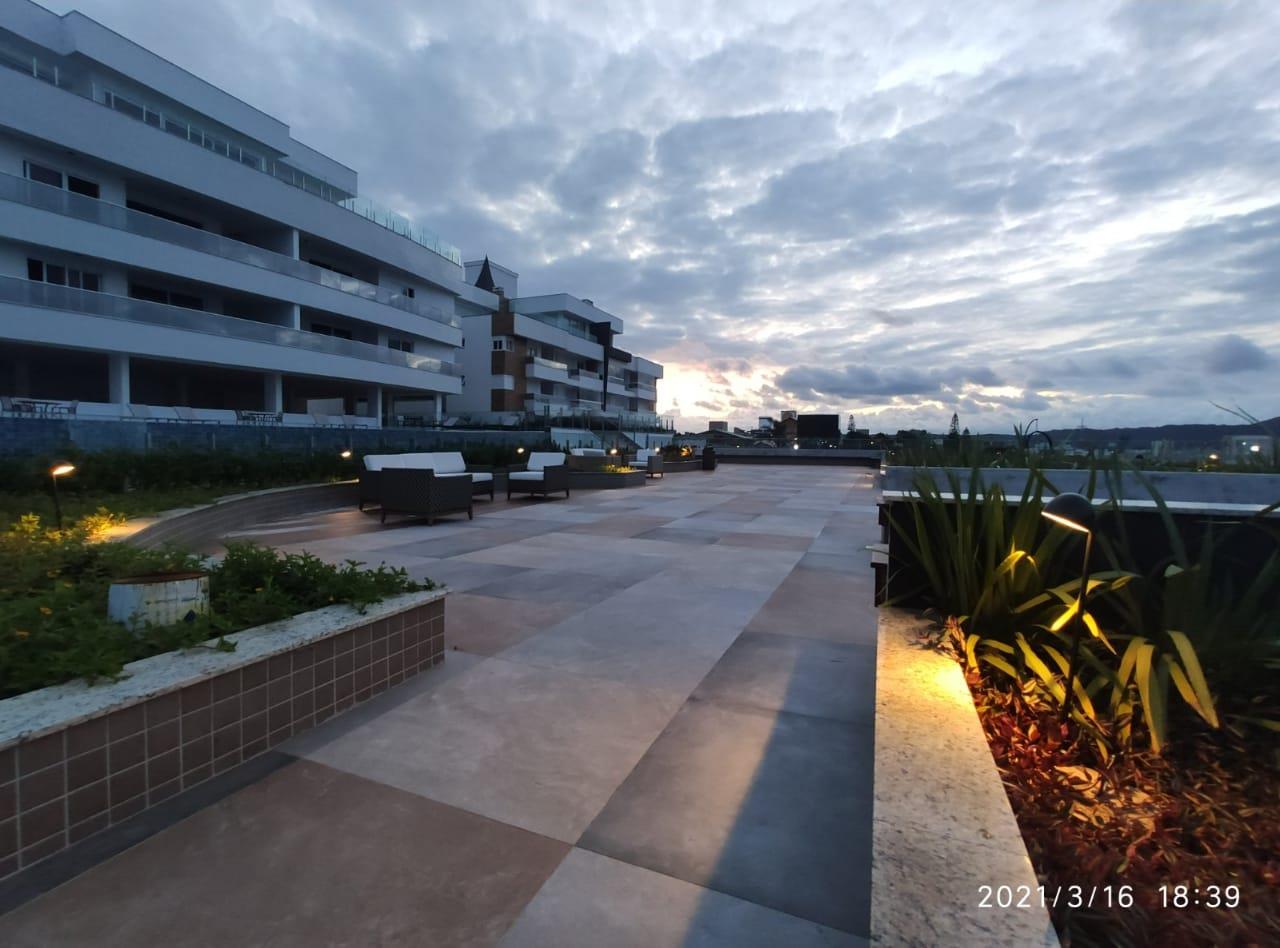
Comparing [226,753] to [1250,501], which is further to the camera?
[1250,501]

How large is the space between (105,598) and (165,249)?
2228cm

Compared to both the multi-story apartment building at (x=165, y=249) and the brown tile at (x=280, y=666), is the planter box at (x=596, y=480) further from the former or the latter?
the brown tile at (x=280, y=666)

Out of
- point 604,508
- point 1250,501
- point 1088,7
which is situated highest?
point 1088,7

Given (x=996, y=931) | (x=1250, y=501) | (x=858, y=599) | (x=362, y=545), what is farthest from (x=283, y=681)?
(x=1250, y=501)

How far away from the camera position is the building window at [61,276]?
17.6 meters

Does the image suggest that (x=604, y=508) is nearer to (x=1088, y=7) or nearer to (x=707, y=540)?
(x=707, y=540)

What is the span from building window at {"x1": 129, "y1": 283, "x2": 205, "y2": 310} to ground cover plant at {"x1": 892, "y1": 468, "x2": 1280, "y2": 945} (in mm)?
25540

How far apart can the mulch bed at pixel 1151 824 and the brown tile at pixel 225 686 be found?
8.78 ft

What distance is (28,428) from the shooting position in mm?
9078

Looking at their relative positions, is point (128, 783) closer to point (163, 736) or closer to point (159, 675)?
point (163, 736)

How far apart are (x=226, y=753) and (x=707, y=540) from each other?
20.4 ft

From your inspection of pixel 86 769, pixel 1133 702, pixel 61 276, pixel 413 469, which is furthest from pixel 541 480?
pixel 61 276

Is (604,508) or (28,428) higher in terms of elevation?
(28,428)

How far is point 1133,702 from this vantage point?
2.17 m
